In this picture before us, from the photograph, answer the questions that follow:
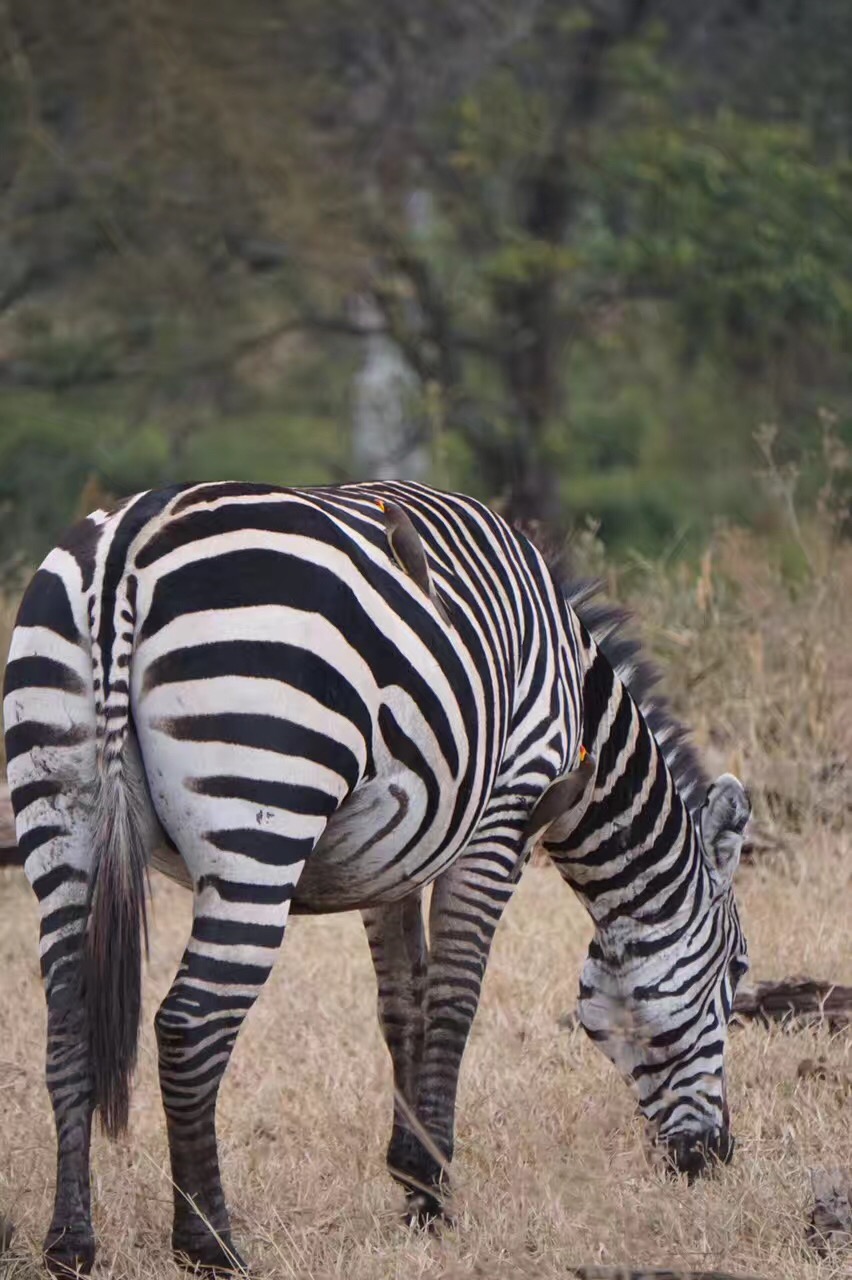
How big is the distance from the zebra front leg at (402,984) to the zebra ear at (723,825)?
2.62 ft

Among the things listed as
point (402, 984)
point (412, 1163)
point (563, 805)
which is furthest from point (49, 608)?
point (412, 1163)

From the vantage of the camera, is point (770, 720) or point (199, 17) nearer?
point (770, 720)

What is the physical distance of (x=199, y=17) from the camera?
12781 mm

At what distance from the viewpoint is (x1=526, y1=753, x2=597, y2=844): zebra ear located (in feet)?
13.4

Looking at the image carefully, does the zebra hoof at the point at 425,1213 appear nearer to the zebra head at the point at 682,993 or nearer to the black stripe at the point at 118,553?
the zebra head at the point at 682,993

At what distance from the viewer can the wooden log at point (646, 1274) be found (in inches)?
123

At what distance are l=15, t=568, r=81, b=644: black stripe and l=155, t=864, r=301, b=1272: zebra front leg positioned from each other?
56 cm

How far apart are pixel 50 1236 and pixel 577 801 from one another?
1.67 metres

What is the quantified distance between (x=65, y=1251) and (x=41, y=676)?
1.15 metres

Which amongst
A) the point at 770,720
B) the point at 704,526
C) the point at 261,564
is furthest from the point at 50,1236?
the point at 704,526

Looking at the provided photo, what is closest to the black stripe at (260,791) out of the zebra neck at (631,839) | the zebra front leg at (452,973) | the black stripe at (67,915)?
the black stripe at (67,915)

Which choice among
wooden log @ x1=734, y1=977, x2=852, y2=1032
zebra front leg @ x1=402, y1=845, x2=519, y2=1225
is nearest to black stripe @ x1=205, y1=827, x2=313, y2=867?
zebra front leg @ x1=402, y1=845, x2=519, y2=1225

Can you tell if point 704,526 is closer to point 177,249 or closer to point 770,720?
point 177,249

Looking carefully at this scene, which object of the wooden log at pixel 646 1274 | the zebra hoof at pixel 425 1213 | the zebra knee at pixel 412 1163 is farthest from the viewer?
the zebra knee at pixel 412 1163
